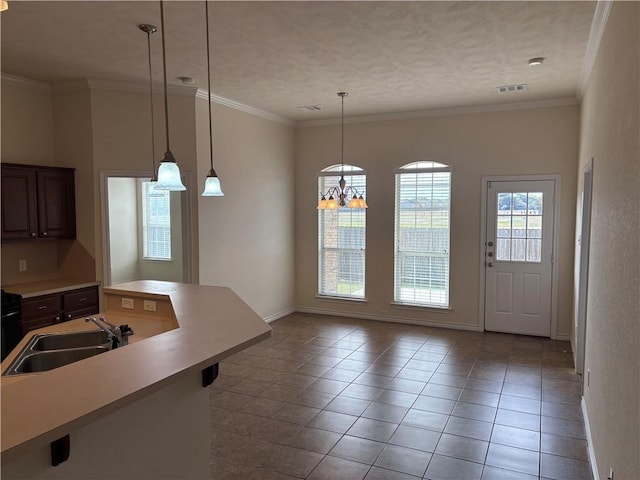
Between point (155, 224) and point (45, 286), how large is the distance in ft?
9.36

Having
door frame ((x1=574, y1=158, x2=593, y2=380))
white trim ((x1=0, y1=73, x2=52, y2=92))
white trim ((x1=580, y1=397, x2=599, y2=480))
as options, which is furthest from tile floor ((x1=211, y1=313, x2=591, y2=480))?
white trim ((x1=0, y1=73, x2=52, y2=92))

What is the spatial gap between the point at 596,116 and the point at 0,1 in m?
3.89

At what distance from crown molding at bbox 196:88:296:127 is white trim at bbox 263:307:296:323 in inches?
117

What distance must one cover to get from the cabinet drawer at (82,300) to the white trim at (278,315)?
8.24 feet

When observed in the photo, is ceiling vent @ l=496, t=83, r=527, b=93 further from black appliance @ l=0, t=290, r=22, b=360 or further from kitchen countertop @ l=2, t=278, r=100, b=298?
black appliance @ l=0, t=290, r=22, b=360

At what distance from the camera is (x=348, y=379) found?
4547 mm

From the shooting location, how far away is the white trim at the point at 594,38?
9.90 feet

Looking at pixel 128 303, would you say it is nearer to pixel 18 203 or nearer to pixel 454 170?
pixel 18 203

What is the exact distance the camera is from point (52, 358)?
2643 millimetres

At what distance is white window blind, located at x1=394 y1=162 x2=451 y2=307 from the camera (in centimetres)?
645

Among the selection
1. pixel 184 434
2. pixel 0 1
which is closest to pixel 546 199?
pixel 184 434

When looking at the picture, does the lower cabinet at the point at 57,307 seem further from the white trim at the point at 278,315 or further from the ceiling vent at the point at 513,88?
the ceiling vent at the point at 513,88

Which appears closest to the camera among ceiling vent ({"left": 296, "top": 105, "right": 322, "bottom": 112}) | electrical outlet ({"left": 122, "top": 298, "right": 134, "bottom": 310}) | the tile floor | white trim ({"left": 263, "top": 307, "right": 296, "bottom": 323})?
the tile floor

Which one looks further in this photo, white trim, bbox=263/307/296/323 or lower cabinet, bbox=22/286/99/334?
white trim, bbox=263/307/296/323
